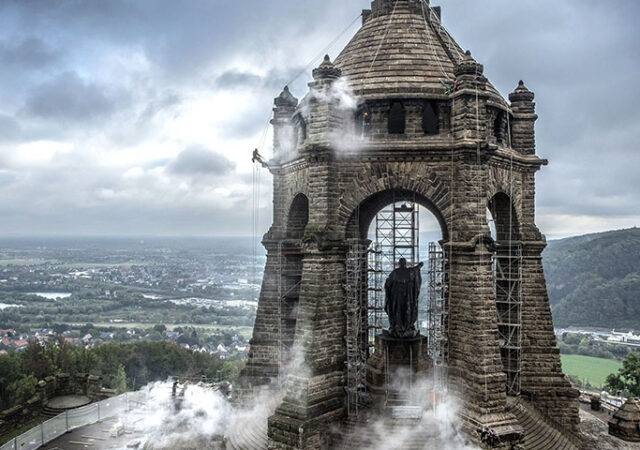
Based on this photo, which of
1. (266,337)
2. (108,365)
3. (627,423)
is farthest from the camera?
(108,365)

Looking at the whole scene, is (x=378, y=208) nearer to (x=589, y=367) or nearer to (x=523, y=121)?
(x=523, y=121)

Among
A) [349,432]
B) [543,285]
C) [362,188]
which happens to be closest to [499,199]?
[543,285]

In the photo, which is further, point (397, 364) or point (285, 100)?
point (285, 100)

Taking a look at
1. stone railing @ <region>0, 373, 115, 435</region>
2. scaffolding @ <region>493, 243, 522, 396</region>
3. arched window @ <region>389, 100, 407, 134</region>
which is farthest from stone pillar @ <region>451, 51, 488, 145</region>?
stone railing @ <region>0, 373, 115, 435</region>

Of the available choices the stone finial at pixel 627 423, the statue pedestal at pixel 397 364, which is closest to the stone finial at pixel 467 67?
the statue pedestal at pixel 397 364

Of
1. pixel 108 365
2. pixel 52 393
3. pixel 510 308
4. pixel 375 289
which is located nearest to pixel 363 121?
pixel 375 289

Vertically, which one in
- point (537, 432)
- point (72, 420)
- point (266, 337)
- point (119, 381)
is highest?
point (266, 337)

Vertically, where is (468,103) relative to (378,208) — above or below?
above
